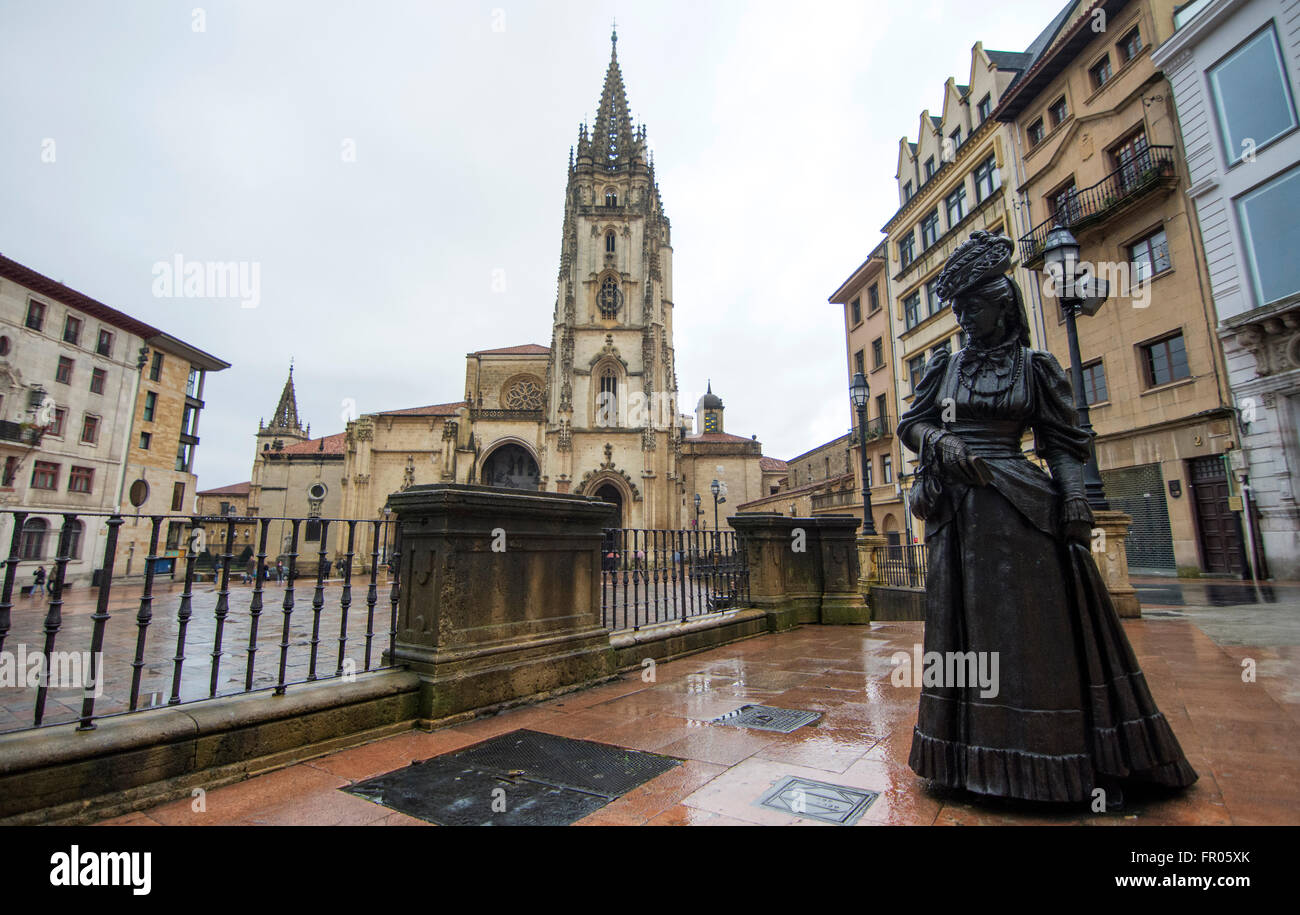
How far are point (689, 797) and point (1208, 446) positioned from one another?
1672 cm

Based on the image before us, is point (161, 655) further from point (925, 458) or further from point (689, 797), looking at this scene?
point (925, 458)

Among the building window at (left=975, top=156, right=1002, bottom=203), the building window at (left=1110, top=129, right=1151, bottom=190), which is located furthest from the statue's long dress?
the building window at (left=975, top=156, right=1002, bottom=203)

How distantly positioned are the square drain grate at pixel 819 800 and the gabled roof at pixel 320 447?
4992 cm

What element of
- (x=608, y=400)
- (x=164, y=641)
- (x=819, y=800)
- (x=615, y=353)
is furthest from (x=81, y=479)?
(x=819, y=800)

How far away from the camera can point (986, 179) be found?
2100cm

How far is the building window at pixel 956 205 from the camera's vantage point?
2212cm

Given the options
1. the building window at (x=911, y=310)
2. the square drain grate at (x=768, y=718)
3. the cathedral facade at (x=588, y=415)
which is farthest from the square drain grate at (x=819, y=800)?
the cathedral facade at (x=588, y=415)

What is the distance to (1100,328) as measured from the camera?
1616 centimetres

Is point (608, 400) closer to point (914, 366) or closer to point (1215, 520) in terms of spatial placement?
point (914, 366)

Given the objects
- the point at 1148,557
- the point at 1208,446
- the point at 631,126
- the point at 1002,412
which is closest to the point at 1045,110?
the point at 1208,446

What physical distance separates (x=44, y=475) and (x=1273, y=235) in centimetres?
4323

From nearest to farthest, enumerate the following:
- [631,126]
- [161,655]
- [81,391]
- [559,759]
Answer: [559,759] < [161,655] < [81,391] < [631,126]

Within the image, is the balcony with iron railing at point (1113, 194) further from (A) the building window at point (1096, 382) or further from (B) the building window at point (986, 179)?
(A) the building window at point (1096, 382)
